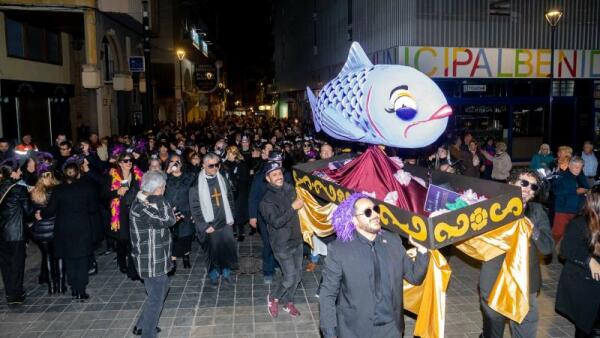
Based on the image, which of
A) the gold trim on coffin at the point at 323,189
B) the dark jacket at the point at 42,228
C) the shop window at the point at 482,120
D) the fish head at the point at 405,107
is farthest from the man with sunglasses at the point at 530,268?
the shop window at the point at 482,120

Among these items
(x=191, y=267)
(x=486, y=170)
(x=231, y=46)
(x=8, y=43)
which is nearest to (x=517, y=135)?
(x=486, y=170)

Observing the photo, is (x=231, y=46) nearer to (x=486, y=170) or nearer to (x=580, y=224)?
(x=486, y=170)

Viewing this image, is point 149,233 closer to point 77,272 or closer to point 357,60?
point 77,272

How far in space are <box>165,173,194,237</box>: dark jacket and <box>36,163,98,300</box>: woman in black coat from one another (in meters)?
1.31

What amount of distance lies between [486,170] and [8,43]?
47.7 feet

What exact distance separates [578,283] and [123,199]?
5.85 m

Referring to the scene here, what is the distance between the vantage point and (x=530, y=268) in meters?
4.68

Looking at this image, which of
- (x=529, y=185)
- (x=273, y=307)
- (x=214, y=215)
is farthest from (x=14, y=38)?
(x=529, y=185)

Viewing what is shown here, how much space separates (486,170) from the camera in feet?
41.3

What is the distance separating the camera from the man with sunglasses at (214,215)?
7062 millimetres

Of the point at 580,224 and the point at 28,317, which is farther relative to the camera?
the point at 28,317

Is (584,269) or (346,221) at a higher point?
(346,221)

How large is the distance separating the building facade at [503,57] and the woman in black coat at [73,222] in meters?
12.9

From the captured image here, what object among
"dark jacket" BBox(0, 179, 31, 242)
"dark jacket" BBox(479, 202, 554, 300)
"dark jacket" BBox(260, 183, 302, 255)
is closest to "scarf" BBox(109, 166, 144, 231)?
"dark jacket" BBox(0, 179, 31, 242)
